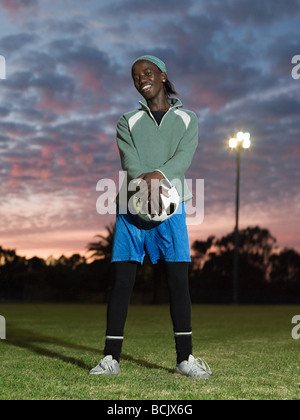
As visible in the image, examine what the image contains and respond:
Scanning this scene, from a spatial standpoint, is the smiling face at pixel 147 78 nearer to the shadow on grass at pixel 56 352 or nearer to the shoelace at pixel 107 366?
the shoelace at pixel 107 366

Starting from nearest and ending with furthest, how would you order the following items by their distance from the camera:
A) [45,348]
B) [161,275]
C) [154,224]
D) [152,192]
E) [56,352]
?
[152,192], [154,224], [56,352], [45,348], [161,275]

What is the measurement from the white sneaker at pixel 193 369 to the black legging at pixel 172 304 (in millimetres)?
69

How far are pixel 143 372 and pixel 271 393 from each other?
120 cm

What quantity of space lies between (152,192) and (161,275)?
5249 centimetres

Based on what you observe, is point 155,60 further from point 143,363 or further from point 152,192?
point 143,363

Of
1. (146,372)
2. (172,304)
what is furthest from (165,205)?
(146,372)

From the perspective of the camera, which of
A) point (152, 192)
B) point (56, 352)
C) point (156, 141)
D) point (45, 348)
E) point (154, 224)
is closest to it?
point (152, 192)

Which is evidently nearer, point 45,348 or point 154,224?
point 154,224

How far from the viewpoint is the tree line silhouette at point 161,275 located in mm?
50594

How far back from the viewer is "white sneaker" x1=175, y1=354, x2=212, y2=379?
13.3 ft

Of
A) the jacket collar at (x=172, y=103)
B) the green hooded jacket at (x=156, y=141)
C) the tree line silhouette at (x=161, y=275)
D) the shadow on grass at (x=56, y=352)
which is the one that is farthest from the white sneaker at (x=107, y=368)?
the tree line silhouette at (x=161, y=275)

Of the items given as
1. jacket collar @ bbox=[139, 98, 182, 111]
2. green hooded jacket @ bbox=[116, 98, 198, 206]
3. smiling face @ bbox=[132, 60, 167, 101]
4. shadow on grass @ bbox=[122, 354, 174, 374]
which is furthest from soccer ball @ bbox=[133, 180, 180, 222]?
shadow on grass @ bbox=[122, 354, 174, 374]

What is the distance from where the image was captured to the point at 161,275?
5606 centimetres
